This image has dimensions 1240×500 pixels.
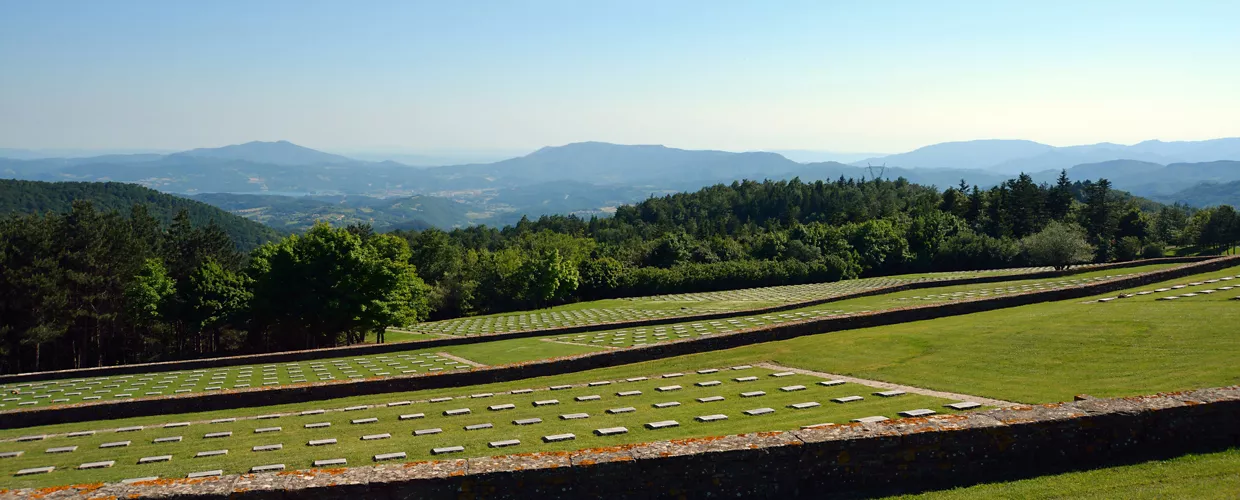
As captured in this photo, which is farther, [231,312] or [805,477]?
Result: [231,312]

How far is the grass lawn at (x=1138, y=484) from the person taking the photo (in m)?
9.78

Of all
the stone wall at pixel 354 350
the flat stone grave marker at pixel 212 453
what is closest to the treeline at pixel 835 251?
the stone wall at pixel 354 350

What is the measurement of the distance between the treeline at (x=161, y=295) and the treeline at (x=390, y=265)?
0.55ft

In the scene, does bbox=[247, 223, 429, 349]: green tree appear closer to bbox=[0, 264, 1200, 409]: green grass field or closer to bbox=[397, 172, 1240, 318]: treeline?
bbox=[0, 264, 1200, 409]: green grass field

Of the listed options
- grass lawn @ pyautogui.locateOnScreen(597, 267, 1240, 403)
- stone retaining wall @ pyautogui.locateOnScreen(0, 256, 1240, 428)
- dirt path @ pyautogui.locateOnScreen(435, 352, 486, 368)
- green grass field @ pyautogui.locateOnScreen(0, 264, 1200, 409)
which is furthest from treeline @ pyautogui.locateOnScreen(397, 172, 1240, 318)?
grass lawn @ pyautogui.locateOnScreen(597, 267, 1240, 403)

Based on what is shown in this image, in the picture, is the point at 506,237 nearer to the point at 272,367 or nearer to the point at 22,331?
the point at 22,331

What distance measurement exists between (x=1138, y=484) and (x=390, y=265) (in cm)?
5082

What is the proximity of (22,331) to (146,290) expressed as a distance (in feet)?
28.5

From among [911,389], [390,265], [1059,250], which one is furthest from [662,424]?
[1059,250]

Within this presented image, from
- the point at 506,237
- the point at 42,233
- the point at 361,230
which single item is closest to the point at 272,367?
the point at 42,233

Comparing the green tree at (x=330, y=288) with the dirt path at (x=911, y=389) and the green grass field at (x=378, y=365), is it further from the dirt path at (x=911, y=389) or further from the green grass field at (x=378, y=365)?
the dirt path at (x=911, y=389)

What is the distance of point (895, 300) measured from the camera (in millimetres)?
44406

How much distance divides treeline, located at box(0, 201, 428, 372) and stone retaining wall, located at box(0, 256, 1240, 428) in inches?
1138

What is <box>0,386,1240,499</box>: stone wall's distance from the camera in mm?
10391
